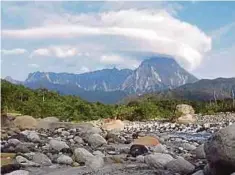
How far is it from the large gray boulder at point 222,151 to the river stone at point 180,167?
1.87 meters

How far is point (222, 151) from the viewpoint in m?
7.94

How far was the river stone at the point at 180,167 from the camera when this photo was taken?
33.5 feet

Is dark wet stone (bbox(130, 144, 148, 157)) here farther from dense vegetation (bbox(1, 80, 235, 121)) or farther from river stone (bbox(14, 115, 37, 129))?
dense vegetation (bbox(1, 80, 235, 121))

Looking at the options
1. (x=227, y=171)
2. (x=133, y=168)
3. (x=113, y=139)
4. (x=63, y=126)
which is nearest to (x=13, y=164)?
(x=133, y=168)

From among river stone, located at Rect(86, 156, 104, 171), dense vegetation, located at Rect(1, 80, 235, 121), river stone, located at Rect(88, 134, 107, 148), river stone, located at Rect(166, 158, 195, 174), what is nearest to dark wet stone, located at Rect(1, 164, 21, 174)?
river stone, located at Rect(86, 156, 104, 171)

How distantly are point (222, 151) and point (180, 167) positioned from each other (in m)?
2.54

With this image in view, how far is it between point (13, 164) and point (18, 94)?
3387 cm

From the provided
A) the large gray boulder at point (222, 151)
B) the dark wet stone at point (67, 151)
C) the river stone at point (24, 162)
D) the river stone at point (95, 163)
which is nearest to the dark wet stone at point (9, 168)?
the river stone at point (24, 162)

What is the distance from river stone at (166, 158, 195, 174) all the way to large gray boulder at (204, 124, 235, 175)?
1.87 meters

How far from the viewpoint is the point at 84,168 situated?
11586 millimetres

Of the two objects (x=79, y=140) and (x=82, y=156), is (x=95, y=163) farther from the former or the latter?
(x=79, y=140)

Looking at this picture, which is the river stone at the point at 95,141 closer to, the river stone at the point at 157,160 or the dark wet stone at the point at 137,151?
the dark wet stone at the point at 137,151

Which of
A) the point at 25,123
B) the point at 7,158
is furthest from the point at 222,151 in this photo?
the point at 25,123

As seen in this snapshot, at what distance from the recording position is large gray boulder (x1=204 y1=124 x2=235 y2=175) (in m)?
7.87
